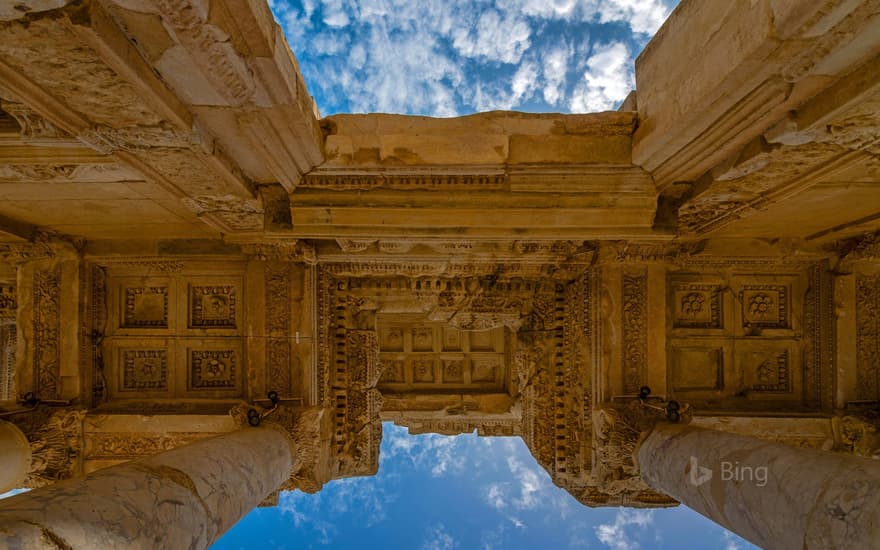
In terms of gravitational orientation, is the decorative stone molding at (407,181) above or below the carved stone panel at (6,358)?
above

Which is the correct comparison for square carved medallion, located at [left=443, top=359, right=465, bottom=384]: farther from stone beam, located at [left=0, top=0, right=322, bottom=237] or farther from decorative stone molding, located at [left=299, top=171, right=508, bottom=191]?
stone beam, located at [left=0, top=0, right=322, bottom=237]

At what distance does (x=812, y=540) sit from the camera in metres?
2.49

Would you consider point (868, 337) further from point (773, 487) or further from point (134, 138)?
point (134, 138)

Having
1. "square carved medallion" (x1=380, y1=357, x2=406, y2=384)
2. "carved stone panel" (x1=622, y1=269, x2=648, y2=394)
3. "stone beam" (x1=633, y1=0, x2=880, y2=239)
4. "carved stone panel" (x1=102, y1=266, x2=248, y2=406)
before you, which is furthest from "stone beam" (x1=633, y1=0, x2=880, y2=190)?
"square carved medallion" (x1=380, y1=357, x2=406, y2=384)

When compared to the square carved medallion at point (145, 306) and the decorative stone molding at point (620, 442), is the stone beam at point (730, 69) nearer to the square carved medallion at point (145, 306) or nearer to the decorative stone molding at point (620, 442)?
the decorative stone molding at point (620, 442)

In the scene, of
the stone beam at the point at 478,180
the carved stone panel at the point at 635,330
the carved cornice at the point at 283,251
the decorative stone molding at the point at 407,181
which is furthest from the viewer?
the carved stone panel at the point at 635,330

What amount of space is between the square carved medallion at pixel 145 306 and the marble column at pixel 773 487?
649 centimetres

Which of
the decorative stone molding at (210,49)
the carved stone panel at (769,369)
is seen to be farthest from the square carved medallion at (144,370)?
the carved stone panel at (769,369)

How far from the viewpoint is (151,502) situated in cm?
271

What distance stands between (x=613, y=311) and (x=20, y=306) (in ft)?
25.2

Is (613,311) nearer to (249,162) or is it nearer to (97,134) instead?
(249,162)

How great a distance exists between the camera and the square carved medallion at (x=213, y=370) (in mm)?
5957

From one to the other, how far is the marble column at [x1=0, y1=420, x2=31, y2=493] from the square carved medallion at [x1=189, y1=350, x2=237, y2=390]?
1.84 m
